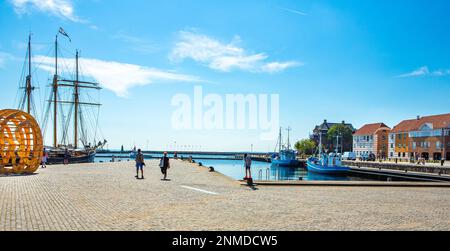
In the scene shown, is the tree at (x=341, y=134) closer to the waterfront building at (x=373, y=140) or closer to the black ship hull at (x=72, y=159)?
the waterfront building at (x=373, y=140)

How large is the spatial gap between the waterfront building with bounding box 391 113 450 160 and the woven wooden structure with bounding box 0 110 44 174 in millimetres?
83118

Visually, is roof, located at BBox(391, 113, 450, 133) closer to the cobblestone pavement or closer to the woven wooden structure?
the cobblestone pavement

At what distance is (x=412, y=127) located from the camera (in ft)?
337

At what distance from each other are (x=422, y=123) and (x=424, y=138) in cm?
494

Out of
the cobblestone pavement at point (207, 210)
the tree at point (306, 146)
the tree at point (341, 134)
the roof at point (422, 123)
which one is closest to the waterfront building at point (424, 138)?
the roof at point (422, 123)

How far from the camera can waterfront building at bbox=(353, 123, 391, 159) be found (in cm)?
11738

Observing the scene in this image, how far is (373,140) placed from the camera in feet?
403

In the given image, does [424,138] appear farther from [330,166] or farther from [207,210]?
[207,210]

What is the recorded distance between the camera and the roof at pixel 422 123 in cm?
9344

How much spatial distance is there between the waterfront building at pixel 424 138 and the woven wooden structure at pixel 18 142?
273ft
